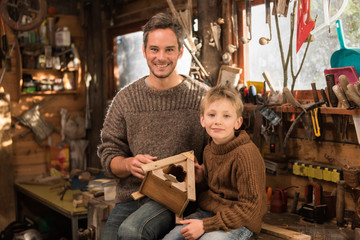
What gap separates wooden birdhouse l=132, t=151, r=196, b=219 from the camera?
90.2 inches

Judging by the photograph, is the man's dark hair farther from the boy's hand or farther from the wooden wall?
the wooden wall

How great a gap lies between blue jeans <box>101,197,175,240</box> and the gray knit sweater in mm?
203

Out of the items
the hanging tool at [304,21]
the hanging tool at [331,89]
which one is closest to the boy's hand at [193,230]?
the hanging tool at [331,89]

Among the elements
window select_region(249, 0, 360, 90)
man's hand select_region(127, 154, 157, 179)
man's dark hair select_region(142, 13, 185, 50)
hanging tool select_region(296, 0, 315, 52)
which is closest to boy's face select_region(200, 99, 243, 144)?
man's hand select_region(127, 154, 157, 179)

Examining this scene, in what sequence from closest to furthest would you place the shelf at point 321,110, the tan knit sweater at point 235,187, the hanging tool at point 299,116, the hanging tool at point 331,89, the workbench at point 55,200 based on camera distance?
the tan knit sweater at point 235,187, the shelf at point 321,110, the hanging tool at point 331,89, the hanging tool at point 299,116, the workbench at point 55,200

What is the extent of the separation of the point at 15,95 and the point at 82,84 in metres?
0.83

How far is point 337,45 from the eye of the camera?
293cm

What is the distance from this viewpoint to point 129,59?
17.1 feet

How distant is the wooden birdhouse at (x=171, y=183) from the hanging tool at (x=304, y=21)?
1.10 meters

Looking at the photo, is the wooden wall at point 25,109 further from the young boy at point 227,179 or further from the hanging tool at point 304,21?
the hanging tool at point 304,21

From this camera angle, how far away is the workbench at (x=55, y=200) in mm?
3803

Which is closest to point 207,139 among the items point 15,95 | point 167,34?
point 167,34

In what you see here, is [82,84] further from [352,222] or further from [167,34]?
[352,222]

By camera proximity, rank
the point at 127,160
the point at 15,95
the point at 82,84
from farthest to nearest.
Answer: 1. the point at 82,84
2. the point at 15,95
3. the point at 127,160
